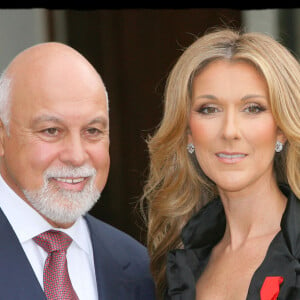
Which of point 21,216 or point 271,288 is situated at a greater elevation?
point 21,216

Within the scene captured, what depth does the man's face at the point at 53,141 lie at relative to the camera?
3166mm

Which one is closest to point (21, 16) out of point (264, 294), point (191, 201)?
point (191, 201)

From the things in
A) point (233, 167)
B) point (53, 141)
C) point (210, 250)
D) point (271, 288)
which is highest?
point (53, 141)

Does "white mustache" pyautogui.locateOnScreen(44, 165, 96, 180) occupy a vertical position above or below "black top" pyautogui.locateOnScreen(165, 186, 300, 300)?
above

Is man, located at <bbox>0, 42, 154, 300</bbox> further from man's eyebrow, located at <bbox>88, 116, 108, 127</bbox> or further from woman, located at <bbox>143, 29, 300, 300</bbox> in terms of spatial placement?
woman, located at <bbox>143, 29, 300, 300</bbox>

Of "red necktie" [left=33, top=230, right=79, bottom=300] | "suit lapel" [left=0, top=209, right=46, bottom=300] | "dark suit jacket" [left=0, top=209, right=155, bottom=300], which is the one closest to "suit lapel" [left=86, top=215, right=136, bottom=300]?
"dark suit jacket" [left=0, top=209, right=155, bottom=300]

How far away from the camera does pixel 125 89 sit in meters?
5.65

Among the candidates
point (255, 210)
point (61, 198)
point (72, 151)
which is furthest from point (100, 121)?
point (255, 210)

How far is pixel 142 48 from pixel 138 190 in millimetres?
932

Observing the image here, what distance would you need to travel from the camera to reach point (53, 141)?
318 centimetres

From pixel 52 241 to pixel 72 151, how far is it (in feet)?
1.10

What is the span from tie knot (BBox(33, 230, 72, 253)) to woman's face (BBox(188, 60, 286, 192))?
57cm

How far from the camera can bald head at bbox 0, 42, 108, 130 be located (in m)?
3.21

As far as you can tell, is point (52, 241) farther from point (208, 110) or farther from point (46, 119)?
point (208, 110)
